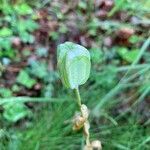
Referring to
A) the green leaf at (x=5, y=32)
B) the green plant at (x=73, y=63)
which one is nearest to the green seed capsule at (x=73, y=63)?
the green plant at (x=73, y=63)

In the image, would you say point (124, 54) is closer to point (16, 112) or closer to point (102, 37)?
point (102, 37)

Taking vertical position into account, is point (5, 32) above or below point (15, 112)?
above

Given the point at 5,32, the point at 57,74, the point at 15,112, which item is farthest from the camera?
the point at 5,32

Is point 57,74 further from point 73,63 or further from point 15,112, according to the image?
point 73,63

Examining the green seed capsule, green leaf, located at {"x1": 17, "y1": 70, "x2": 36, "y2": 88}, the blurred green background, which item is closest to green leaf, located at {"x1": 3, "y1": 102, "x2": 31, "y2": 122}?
the blurred green background

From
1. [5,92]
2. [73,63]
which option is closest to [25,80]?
[5,92]

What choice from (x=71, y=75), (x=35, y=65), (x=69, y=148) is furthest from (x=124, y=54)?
(x=71, y=75)
